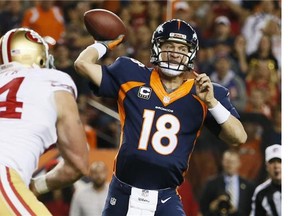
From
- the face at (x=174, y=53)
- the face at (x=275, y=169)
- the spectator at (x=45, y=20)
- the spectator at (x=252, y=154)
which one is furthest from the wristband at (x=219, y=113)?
the spectator at (x=45, y=20)

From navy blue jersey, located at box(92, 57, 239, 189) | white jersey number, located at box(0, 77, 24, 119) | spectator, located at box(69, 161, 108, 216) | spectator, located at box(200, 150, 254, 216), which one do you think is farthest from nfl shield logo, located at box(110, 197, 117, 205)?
spectator, located at box(69, 161, 108, 216)

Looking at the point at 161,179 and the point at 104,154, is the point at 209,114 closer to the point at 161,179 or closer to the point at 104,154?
the point at 161,179

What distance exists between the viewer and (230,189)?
9023 millimetres

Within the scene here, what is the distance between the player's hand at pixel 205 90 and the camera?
5.24 m

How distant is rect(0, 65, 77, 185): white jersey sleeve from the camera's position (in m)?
4.55

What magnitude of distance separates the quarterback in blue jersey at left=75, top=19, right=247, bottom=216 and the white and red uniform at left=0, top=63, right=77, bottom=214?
0.71 meters

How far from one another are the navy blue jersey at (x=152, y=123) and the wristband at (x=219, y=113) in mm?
136

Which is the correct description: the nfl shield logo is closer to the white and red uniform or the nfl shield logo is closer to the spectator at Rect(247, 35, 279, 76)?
the white and red uniform

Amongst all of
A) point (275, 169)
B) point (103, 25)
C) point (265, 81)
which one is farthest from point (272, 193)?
point (265, 81)

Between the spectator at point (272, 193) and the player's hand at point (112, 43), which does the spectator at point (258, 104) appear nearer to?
the spectator at point (272, 193)

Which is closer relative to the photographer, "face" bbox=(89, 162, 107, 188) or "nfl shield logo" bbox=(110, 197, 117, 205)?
"nfl shield logo" bbox=(110, 197, 117, 205)

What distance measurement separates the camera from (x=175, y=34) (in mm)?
5539

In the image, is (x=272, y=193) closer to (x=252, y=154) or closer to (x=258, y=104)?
(x=252, y=154)
